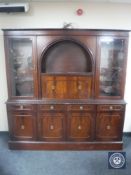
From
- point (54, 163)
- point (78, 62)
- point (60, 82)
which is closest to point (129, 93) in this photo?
point (78, 62)

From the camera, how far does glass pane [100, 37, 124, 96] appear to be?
2.91 m

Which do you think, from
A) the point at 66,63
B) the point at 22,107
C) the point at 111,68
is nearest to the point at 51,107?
the point at 22,107

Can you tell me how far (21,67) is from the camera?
118 inches

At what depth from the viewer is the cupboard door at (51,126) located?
298 cm

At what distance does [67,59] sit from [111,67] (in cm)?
74

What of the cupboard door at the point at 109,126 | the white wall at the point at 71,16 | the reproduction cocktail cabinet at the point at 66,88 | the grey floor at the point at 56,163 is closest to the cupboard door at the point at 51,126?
the reproduction cocktail cabinet at the point at 66,88

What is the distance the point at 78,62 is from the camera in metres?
3.11

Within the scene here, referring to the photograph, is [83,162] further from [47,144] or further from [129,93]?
[129,93]

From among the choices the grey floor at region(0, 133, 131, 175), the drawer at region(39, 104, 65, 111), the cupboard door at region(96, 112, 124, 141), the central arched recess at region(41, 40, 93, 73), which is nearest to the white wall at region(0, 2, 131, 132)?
the central arched recess at region(41, 40, 93, 73)

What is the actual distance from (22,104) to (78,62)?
3.77 feet

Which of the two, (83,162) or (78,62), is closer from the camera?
(83,162)

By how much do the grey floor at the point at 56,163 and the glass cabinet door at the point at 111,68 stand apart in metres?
1.01

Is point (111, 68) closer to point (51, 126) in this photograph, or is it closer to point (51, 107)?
point (51, 107)

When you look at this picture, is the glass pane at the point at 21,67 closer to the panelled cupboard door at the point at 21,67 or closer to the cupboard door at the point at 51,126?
the panelled cupboard door at the point at 21,67
